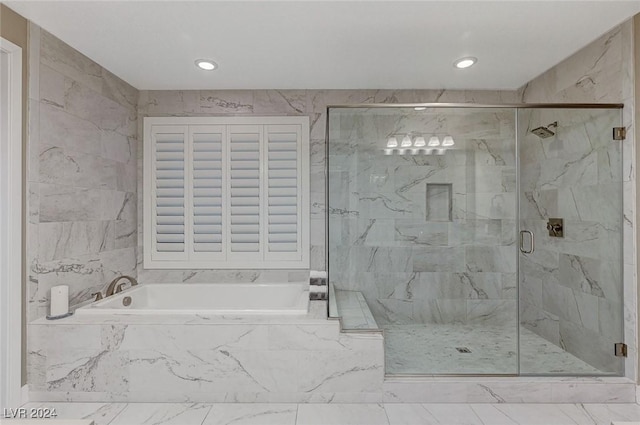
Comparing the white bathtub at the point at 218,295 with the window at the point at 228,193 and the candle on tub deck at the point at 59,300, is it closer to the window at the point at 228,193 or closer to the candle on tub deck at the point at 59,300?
the window at the point at 228,193

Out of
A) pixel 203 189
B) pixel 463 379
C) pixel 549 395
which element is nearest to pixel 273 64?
pixel 203 189

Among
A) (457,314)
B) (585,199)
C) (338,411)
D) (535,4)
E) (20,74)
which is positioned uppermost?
(535,4)

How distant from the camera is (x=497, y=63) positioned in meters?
2.60

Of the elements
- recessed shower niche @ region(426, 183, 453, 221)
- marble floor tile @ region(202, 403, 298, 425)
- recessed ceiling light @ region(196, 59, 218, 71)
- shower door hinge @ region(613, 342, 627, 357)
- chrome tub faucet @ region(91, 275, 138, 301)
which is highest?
recessed ceiling light @ region(196, 59, 218, 71)

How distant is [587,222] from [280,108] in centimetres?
257

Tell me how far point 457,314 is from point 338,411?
1136mm

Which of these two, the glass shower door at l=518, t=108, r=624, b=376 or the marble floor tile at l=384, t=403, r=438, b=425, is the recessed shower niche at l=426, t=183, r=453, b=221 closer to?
the glass shower door at l=518, t=108, r=624, b=376

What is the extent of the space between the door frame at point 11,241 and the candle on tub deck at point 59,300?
0.17 metres

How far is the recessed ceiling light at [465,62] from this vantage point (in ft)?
8.28

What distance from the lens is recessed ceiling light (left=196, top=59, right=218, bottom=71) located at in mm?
2552

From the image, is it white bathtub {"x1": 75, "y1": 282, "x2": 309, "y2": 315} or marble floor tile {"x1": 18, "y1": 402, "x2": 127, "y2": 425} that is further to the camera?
white bathtub {"x1": 75, "y1": 282, "x2": 309, "y2": 315}

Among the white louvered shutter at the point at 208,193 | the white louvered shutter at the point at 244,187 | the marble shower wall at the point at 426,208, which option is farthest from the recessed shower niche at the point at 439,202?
the white louvered shutter at the point at 208,193

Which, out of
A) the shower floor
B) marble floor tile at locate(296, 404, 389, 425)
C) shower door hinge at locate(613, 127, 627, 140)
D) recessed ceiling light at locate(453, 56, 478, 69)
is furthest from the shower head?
marble floor tile at locate(296, 404, 389, 425)

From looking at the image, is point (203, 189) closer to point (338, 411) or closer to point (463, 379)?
point (338, 411)
